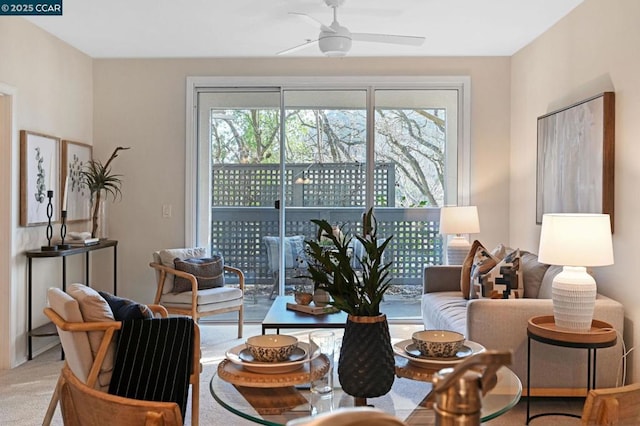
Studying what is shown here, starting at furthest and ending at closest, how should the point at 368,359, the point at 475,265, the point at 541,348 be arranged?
the point at 475,265, the point at 541,348, the point at 368,359

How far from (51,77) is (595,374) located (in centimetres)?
450

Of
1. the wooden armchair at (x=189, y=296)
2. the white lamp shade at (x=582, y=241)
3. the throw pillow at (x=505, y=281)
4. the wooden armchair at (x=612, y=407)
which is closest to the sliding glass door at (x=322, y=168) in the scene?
the wooden armchair at (x=189, y=296)

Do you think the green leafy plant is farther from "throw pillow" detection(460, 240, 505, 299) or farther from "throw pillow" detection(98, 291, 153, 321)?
"throw pillow" detection(460, 240, 505, 299)

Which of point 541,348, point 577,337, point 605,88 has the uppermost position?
point 605,88

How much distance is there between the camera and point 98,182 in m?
4.85

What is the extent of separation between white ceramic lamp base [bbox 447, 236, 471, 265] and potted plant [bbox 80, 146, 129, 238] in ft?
10.1

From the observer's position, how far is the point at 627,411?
1.28 metres

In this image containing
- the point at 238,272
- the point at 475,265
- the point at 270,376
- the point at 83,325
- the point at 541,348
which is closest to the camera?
the point at 270,376

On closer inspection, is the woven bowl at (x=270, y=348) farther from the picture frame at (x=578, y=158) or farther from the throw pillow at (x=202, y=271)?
the throw pillow at (x=202, y=271)

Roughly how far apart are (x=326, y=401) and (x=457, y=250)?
3399mm

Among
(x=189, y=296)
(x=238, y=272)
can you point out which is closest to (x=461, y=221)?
(x=238, y=272)

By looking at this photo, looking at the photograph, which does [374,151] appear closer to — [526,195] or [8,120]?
[526,195]

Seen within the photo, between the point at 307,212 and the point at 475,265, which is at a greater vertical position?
the point at 307,212

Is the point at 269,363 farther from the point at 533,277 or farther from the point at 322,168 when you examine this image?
the point at 322,168
